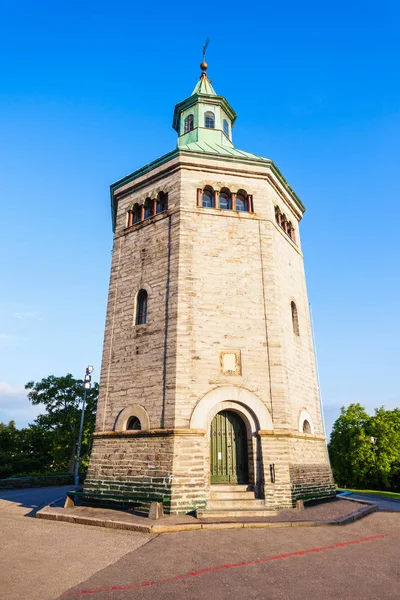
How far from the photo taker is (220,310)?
1270 centimetres

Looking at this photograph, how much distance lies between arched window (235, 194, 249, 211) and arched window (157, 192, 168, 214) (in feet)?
9.11

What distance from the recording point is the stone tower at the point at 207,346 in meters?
11.0

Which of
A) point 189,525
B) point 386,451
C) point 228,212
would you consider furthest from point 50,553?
point 386,451

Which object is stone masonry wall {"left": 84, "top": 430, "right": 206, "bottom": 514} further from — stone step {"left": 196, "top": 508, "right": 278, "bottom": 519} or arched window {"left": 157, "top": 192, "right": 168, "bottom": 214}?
arched window {"left": 157, "top": 192, "right": 168, "bottom": 214}

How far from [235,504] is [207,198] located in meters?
10.6

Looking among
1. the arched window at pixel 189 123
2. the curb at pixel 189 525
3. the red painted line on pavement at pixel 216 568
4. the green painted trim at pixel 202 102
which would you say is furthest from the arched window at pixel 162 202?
the red painted line on pavement at pixel 216 568

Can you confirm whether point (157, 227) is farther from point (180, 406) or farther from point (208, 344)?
point (180, 406)

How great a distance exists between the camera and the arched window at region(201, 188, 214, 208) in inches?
571

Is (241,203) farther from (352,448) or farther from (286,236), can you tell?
(352,448)

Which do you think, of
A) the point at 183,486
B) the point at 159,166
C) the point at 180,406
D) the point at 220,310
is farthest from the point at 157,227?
the point at 183,486

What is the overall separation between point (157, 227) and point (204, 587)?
11.5m

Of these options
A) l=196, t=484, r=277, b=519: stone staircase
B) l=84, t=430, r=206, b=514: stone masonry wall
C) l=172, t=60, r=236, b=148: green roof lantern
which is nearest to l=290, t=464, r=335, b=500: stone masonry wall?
l=196, t=484, r=277, b=519: stone staircase

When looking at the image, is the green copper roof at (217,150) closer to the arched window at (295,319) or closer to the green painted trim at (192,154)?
the green painted trim at (192,154)

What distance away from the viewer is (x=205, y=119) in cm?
1873
